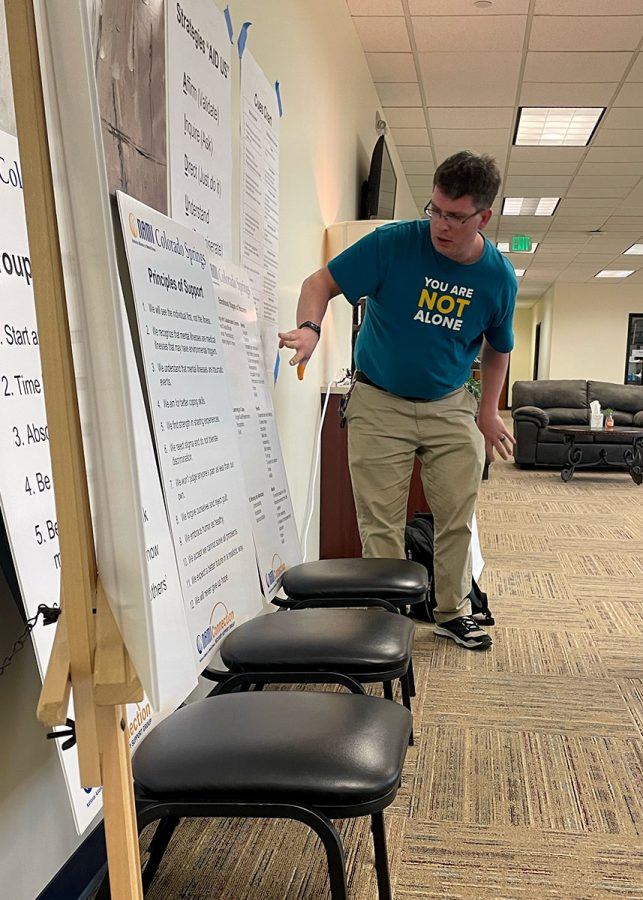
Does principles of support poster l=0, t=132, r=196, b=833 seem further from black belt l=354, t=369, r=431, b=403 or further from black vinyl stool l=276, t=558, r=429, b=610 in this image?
black belt l=354, t=369, r=431, b=403

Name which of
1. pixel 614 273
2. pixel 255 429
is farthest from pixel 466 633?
pixel 614 273

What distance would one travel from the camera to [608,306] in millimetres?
14078

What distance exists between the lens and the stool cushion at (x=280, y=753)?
39.0 inches

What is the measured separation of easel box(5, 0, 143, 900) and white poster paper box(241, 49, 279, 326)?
1704 mm

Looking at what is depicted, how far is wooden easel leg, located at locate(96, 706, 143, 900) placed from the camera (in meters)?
0.63

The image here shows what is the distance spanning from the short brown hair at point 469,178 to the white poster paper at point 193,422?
91cm

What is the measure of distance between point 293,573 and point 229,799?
98cm

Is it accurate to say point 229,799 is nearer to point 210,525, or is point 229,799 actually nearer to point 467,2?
point 210,525

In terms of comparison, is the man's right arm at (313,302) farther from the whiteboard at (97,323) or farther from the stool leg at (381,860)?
the whiteboard at (97,323)

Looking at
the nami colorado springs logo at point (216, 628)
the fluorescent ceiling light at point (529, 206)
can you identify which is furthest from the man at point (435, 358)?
the fluorescent ceiling light at point (529, 206)

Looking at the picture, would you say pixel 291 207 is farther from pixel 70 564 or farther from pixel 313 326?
pixel 70 564

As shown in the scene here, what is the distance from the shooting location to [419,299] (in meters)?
2.52

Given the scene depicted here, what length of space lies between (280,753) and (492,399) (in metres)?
2.00

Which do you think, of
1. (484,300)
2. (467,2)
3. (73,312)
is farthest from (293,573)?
(467,2)
